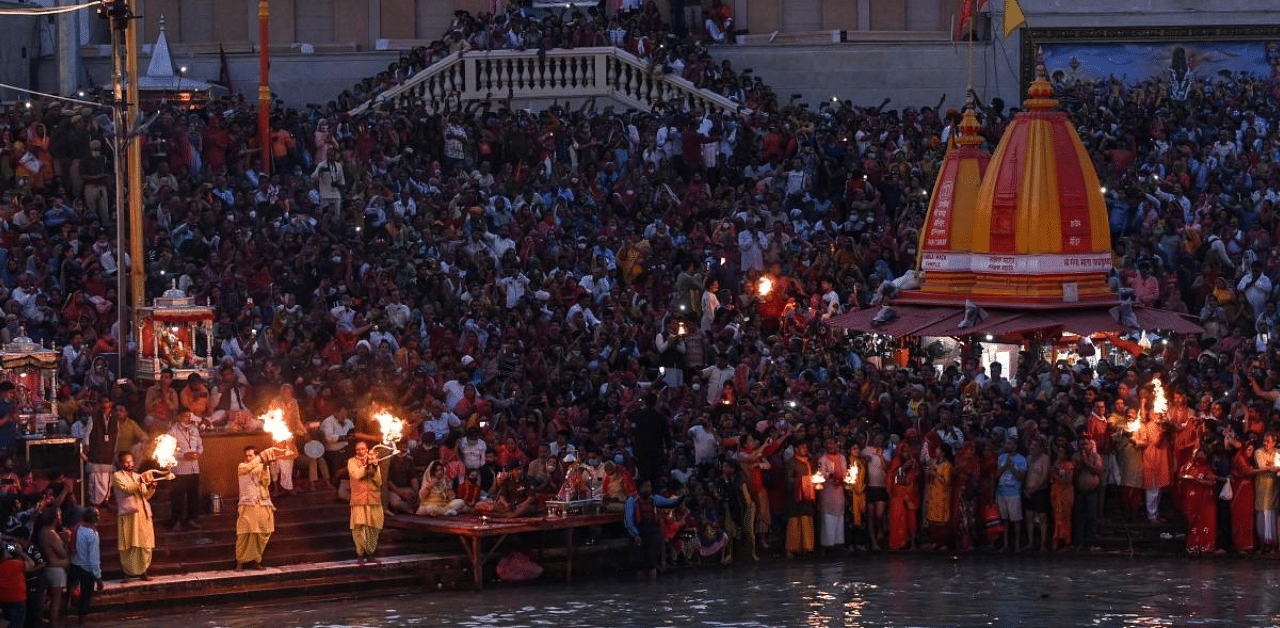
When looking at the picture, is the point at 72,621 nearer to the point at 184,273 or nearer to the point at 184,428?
the point at 184,428

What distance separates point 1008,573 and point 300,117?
14.1 metres

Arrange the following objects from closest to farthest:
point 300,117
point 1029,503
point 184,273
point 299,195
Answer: point 1029,503
point 184,273
point 299,195
point 300,117

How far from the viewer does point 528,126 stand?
36906 mm

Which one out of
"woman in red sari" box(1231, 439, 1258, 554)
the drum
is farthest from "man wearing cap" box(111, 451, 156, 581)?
"woman in red sari" box(1231, 439, 1258, 554)

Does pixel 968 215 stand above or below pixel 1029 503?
above

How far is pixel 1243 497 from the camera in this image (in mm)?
27547

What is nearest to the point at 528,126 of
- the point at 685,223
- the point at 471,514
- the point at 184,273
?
the point at 685,223

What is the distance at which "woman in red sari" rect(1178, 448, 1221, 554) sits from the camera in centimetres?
2766

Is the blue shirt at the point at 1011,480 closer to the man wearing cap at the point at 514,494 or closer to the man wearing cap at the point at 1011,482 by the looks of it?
the man wearing cap at the point at 1011,482

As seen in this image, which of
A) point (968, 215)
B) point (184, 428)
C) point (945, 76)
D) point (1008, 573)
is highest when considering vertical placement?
point (945, 76)

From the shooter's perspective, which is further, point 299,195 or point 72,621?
point 299,195

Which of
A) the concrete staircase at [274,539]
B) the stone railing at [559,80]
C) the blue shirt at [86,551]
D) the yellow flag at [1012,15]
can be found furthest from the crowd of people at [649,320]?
the yellow flag at [1012,15]

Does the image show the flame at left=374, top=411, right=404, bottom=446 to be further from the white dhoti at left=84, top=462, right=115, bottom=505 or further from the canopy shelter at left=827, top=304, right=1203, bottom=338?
the canopy shelter at left=827, top=304, right=1203, bottom=338

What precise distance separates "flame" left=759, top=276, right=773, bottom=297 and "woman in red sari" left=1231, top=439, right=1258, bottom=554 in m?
6.87
